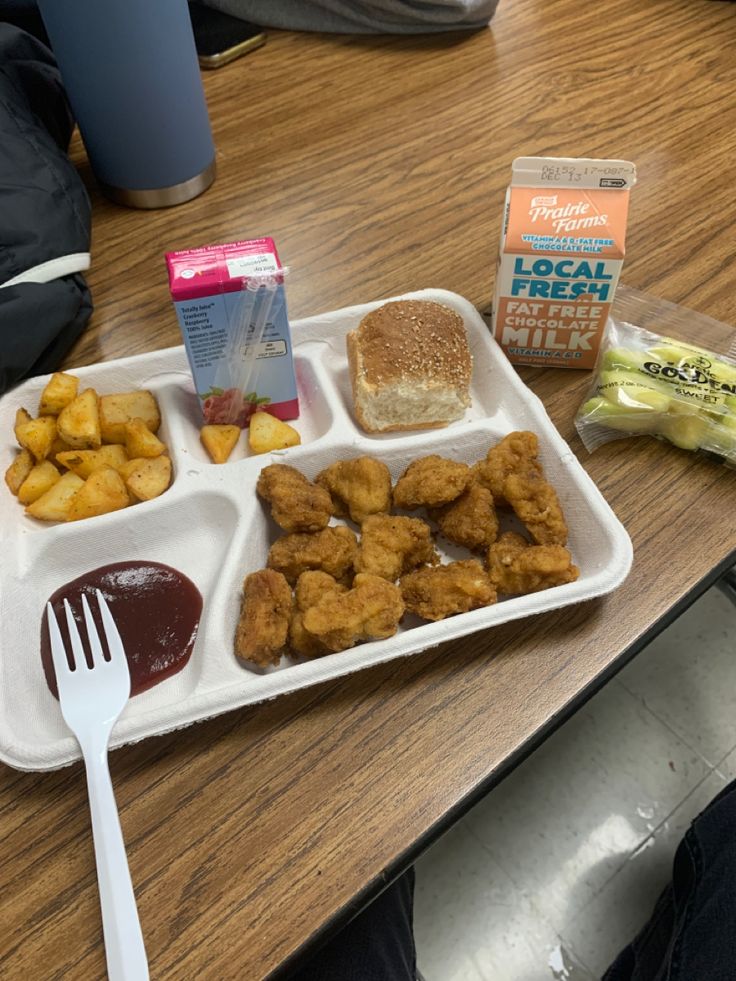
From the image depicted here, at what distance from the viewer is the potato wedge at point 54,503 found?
3.57 ft

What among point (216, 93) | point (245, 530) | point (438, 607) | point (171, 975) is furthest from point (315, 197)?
point (171, 975)

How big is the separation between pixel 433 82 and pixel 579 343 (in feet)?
4.13

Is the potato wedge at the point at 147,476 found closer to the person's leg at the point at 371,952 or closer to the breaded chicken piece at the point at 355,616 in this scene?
the breaded chicken piece at the point at 355,616

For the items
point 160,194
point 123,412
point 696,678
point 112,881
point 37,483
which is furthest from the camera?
point 696,678

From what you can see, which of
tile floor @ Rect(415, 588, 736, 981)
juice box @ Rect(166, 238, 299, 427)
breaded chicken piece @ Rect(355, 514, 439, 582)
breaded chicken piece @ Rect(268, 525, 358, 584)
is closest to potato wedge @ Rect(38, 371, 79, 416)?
juice box @ Rect(166, 238, 299, 427)

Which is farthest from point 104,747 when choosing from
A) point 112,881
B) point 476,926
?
point 476,926

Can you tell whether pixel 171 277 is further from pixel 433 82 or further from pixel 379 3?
pixel 379 3

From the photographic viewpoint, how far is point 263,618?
3.05 feet

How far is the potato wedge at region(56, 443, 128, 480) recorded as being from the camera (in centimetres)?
112

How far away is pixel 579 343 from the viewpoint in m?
1.25

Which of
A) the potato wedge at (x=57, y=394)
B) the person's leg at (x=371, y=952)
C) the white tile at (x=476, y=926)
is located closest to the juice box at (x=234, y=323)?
the potato wedge at (x=57, y=394)

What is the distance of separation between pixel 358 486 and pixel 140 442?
0.37m

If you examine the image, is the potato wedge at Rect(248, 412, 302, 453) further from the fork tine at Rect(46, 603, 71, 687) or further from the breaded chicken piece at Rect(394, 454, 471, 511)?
the fork tine at Rect(46, 603, 71, 687)

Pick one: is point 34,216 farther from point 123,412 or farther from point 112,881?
point 112,881
